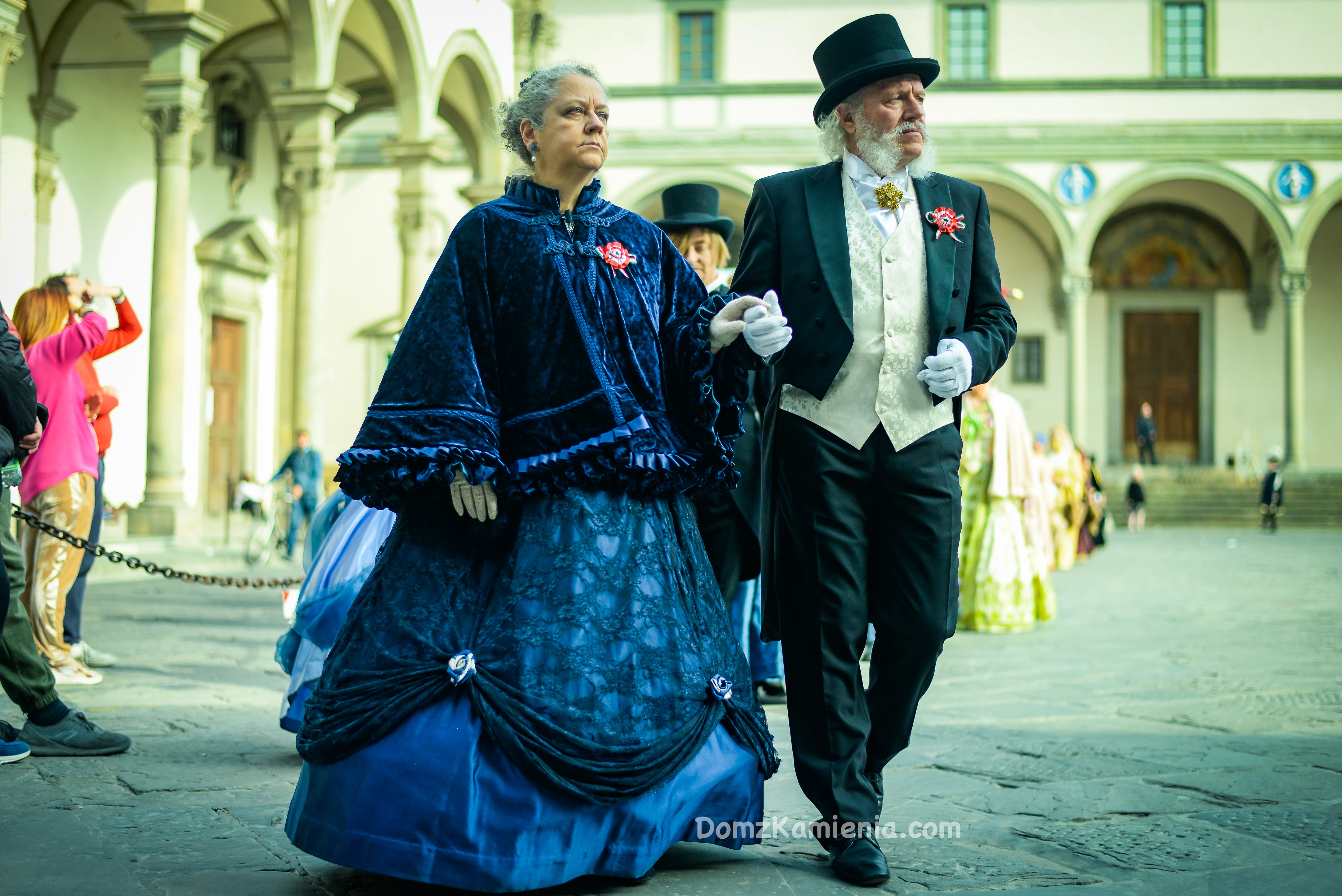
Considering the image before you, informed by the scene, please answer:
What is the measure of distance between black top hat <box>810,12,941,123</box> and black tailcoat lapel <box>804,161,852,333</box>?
19 centimetres

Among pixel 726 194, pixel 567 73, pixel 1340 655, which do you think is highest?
pixel 726 194

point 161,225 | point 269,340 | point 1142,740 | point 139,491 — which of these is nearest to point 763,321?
point 1142,740

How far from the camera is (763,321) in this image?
266 centimetres

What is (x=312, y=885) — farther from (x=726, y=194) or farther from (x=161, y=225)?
(x=726, y=194)

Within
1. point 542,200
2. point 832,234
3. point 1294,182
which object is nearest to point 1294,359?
point 1294,182

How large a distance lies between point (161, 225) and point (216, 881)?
10.5 meters

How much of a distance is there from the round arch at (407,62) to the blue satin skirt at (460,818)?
12.9 meters

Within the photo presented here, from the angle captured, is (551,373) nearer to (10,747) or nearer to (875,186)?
(875,186)

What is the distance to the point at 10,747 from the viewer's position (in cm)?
378

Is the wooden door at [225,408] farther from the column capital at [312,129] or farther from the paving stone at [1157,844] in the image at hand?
the paving stone at [1157,844]

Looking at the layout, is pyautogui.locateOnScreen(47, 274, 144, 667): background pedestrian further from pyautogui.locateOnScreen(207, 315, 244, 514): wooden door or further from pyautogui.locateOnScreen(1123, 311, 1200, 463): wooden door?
pyautogui.locateOnScreen(1123, 311, 1200, 463): wooden door

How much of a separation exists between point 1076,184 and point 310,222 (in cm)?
1667

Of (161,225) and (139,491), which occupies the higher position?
(161,225)

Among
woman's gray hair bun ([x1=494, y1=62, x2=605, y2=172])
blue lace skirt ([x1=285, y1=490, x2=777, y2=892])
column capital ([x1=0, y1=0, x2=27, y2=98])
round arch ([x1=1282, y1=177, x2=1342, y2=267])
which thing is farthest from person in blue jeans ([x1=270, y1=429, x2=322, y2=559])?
round arch ([x1=1282, y1=177, x2=1342, y2=267])
